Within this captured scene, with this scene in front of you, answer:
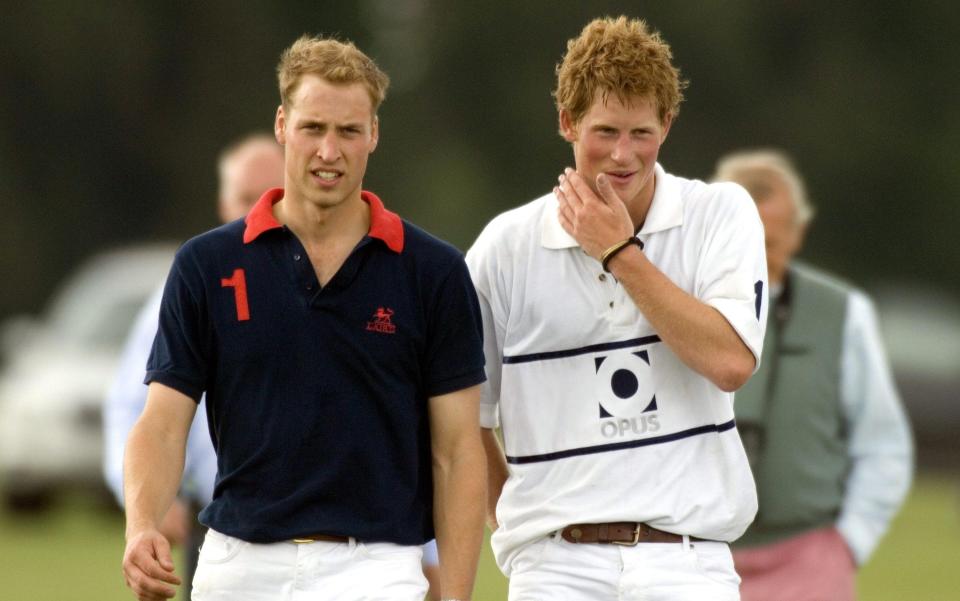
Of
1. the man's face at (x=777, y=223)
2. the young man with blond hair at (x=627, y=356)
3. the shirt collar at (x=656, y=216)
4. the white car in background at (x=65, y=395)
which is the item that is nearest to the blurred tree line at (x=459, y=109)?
the white car in background at (x=65, y=395)

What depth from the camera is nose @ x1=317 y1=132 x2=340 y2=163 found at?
5688mm

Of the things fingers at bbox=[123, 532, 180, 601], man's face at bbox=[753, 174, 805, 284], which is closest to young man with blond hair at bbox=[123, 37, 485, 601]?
fingers at bbox=[123, 532, 180, 601]

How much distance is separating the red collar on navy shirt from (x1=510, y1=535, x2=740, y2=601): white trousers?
3.09 ft

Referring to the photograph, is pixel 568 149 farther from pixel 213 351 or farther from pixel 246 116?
pixel 213 351

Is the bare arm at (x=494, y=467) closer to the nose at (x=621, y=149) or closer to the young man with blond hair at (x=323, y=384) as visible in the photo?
the young man with blond hair at (x=323, y=384)

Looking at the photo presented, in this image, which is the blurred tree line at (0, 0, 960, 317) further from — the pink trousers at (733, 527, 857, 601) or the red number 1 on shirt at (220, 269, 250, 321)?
the red number 1 on shirt at (220, 269, 250, 321)

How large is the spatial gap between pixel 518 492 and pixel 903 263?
35063 millimetres

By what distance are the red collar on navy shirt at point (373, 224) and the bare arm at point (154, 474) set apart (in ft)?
1.59

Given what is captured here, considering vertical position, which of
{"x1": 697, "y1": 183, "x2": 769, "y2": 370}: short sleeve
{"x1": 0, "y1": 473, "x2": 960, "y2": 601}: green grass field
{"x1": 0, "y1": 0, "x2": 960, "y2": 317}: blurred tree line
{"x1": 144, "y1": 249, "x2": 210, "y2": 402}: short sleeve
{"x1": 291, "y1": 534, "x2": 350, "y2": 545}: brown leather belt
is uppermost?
{"x1": 0, "y1": 0, "x2": 960, "y2": 317}: blurred tree line

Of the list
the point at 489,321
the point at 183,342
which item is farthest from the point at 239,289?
the point at 489,321

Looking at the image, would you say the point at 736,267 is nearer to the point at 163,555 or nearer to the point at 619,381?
the point at 619,381

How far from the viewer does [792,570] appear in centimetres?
770

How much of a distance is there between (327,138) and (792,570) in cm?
285

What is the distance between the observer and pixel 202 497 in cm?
820
